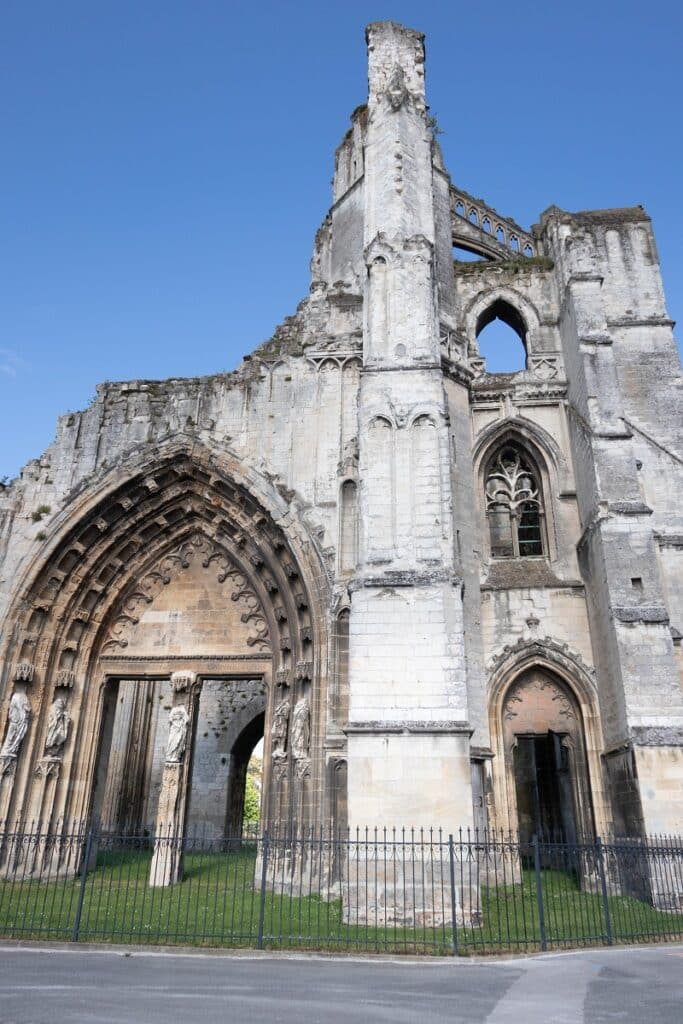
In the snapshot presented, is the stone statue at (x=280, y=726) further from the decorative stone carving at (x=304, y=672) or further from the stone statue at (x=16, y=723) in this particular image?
the stone statue at (x=16, y=723)

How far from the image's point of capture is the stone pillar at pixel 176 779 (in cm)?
1146

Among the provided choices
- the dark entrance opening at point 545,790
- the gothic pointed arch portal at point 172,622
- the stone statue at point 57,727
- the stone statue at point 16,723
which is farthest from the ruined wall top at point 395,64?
the stone statue at point 16,723

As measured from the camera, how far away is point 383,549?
10445 mm

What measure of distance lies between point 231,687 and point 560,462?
1087 cm

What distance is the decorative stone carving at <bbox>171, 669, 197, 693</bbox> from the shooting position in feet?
43.1

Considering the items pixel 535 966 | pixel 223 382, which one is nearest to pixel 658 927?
pixel 535 966

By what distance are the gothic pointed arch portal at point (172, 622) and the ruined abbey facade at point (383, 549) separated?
0.14ft

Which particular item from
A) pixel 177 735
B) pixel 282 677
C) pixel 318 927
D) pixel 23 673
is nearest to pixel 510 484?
pixel 282 677

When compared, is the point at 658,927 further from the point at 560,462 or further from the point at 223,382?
the point at 223,382

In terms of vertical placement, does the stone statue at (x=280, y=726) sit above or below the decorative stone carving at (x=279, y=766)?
above

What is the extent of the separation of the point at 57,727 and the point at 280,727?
12.8 feet

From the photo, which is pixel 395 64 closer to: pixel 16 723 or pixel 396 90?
pixel 396 90

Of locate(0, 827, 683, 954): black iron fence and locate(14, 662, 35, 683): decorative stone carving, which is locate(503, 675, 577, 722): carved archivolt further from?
locate(14, 662, 35, 683): decorative stone carving

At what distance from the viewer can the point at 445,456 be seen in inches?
428
